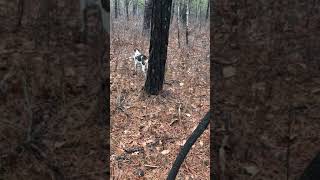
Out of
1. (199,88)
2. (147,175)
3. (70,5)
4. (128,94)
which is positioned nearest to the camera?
(70,5)

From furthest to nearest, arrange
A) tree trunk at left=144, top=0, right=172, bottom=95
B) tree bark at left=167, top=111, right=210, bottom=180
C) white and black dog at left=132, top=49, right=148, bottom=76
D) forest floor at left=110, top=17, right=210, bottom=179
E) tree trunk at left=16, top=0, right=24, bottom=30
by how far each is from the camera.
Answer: white and black dog at left=132, top=49, right=148, bottom=76 < tree trunk at left=144, top=0, right=172, bottom=95 < forest floor at left=110, top=17, right=210, bottom=179 < tree bark at left=167, top=111, right=210, bottom=180 < tree trunk at left=16, top=0, right=24, bottom=30

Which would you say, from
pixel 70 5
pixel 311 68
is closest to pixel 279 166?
pixel 311 68

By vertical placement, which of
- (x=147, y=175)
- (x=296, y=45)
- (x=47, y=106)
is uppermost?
(x=296, y=45)

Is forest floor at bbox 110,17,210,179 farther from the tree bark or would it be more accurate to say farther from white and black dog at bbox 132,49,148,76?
the tree bark

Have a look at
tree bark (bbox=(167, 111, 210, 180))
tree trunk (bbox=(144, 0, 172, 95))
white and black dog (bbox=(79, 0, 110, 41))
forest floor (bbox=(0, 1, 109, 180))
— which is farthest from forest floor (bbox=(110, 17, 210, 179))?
white and black dog (bbox=(79, 0, 110, 41))

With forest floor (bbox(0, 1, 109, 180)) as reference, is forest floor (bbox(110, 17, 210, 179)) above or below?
below

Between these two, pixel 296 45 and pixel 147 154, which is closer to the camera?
pixel 296 45

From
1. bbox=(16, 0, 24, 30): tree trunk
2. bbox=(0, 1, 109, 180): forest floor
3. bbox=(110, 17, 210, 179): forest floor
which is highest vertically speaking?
bbox=(16, 0, 24, 30): tree trunk

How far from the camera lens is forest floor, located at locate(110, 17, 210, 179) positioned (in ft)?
13.8

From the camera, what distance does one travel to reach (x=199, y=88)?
654 cm

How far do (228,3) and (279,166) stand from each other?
1.21 ft

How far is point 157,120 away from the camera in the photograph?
5.20m

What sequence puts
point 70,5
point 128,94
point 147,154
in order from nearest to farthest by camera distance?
point 70,5
point 147,154
point 128,94

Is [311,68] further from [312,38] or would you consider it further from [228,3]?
[228,3]
